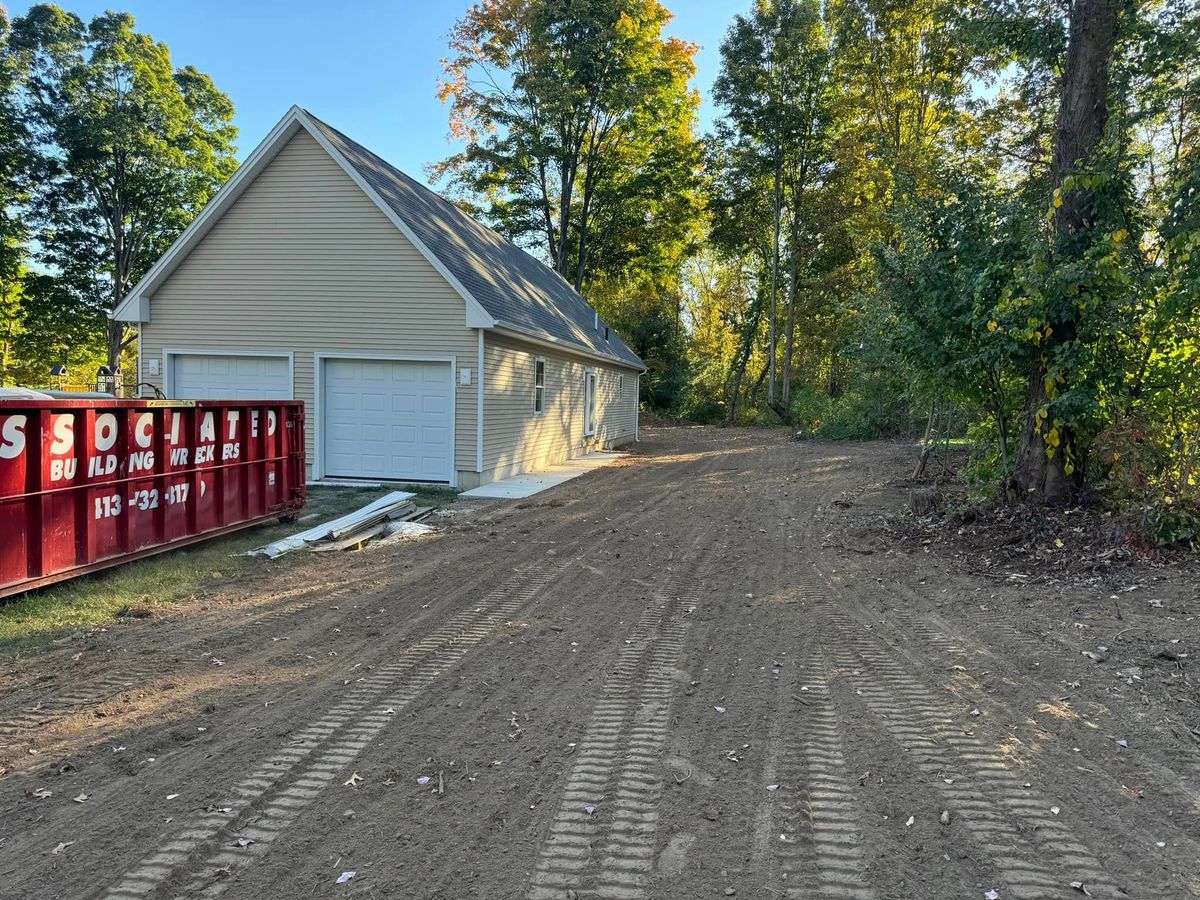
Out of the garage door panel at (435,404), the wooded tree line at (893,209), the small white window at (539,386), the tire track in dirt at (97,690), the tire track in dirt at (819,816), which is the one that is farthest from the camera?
the small white window at (539,386)

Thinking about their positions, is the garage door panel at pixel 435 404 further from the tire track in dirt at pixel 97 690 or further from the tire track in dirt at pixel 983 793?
the tire track in dirt at pixel 983 793

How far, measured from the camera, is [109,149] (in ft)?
84.2

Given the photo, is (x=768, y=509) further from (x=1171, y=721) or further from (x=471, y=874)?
(x=471, y=874)

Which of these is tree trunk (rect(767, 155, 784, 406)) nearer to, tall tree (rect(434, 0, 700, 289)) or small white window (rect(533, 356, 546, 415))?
tall tree (rect(434, 0, 700, 289))

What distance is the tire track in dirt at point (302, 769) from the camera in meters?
2.54

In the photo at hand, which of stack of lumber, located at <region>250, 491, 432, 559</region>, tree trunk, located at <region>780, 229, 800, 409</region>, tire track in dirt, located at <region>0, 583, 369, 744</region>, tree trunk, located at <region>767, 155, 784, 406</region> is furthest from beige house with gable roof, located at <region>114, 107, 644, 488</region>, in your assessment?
tree trunk, located at <region>780, 229, 800, 409</region>

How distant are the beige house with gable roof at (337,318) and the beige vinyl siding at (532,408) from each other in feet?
0.23

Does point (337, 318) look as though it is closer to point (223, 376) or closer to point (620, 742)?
point (223, 376)

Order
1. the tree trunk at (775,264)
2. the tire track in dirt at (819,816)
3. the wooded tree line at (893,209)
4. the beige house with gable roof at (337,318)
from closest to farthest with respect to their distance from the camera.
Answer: the tire track in dirt at (819,816) → the wooded tree line at (893,209) → the beige house with gable roof at (337,318) → the tree trunk at (775,264)

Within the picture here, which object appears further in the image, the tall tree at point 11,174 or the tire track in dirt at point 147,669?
the tall tree at point 11,174

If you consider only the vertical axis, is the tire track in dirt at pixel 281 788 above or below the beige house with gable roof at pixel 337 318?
below

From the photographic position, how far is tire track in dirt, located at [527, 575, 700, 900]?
8.14 ft

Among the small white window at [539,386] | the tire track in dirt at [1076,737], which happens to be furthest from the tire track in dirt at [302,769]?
the small white window at [539,386]

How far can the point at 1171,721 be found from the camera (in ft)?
12.0
